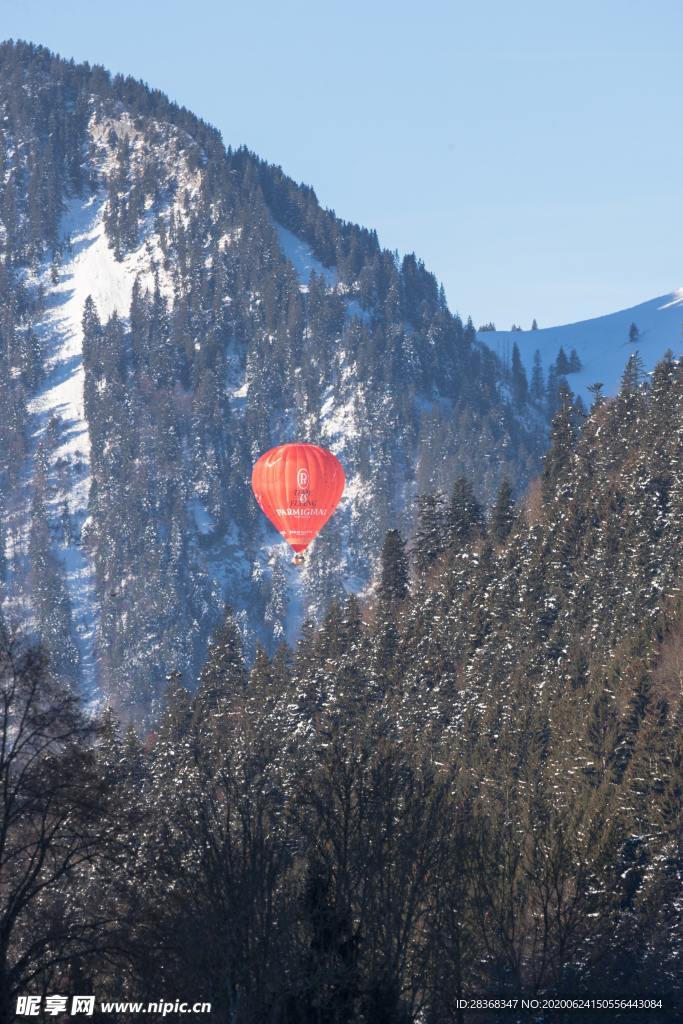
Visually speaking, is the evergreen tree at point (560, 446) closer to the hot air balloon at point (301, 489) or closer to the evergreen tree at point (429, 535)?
the evergreen tree at point (429, 535)

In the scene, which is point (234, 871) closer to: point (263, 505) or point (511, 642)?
point (511, 642)

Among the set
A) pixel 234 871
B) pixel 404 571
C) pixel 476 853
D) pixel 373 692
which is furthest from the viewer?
pixel 404 571

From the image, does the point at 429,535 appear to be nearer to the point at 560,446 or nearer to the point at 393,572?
the point at 393,572

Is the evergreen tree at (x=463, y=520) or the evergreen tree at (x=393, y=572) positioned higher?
the evergreen tree at (x=463, y=520)

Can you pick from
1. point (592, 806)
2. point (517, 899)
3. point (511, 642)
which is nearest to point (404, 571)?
point (511, 642)

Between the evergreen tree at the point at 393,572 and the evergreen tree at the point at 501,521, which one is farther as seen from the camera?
the evergreen tree at the point at 501,521

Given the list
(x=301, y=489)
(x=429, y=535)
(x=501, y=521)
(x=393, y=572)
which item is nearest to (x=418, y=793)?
(x=301, y=489)

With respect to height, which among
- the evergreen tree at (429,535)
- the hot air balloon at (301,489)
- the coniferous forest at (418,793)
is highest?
the hot air balloon at (301,489)

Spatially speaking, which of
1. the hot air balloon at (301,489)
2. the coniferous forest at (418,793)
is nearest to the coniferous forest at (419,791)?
the coniferous forest at (418,793)
